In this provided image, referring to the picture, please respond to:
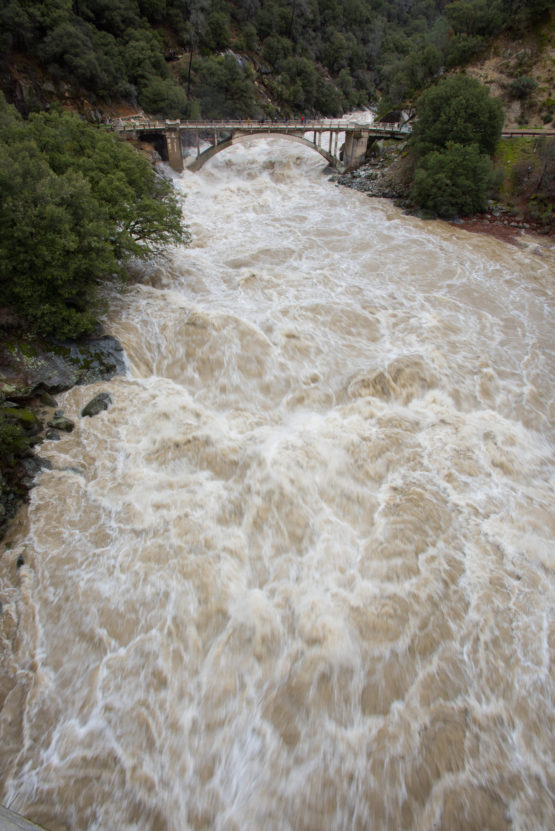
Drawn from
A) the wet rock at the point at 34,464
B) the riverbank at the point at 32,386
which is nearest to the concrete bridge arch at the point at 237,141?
the riverbank at the point at 32,386

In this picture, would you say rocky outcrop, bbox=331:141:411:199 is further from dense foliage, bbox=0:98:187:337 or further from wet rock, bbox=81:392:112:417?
wet rock, bbox=81:392:112:417

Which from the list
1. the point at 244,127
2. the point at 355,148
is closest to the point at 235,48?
the point at 244,127

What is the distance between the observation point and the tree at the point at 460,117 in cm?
3394

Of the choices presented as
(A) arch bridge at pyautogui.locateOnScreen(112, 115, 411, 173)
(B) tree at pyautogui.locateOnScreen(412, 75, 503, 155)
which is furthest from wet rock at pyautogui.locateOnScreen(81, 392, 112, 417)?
(B) tree at pyautogui.locateOnScreen(412, 75, 503, 155)

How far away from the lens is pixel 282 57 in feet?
235

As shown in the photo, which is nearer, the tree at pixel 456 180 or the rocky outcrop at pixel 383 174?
the tree at pixel 456 180

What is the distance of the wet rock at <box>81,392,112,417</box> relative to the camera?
14.5m

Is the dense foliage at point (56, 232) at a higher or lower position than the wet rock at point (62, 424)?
higher

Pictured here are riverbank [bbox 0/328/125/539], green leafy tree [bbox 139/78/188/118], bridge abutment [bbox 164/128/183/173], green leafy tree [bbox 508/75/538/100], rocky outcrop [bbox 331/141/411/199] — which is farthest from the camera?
green leafy tree [bbox 139/78/188/118]

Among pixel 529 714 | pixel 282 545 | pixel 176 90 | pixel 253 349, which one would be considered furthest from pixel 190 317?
pixel 176 90

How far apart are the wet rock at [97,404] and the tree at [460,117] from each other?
3690cm

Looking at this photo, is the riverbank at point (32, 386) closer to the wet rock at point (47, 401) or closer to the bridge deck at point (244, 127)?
the wet rock at point (47, 401)

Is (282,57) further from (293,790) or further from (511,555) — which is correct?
(293,790)

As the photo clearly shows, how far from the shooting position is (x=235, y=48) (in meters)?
Answer: 66.9
